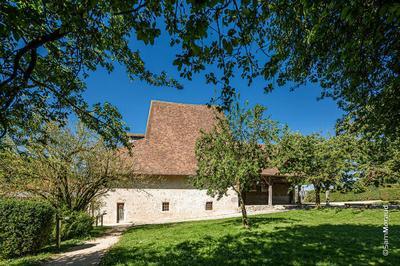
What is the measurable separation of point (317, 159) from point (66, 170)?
17661 millimetres

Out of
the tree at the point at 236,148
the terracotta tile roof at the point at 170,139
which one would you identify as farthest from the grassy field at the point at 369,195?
the tree at the point at 236,148

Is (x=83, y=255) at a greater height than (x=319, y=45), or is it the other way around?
(x=319, y=45)

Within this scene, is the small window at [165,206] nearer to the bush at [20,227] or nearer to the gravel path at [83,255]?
the gravel path at [83,255]

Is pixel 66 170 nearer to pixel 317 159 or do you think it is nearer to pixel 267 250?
pixel 267 250

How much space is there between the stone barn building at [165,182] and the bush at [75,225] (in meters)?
6.10

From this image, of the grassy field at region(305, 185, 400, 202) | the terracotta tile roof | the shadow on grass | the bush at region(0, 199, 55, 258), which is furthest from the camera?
the grassy field at region(305, 185, 400, 202)

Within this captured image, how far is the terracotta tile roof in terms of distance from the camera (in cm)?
2059

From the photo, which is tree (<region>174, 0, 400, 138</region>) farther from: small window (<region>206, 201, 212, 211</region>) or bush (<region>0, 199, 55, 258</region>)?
small window (<region>206, 201, 212, 211</region>)

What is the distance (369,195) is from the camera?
34906mm

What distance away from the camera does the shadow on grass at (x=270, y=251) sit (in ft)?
20.0

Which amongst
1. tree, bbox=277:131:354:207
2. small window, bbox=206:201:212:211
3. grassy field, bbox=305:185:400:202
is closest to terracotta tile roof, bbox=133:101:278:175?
tree, bbox=277:131:354:207

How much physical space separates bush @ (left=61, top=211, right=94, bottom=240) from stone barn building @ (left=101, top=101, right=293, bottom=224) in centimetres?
610

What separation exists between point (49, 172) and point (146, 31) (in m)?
11.2

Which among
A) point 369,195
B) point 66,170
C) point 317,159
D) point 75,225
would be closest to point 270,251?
point 75,225
